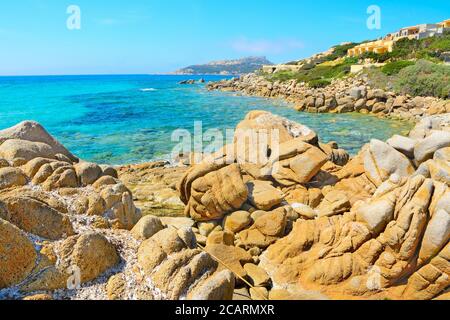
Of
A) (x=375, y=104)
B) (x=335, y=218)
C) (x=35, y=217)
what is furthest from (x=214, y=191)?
(x=375, y=104)

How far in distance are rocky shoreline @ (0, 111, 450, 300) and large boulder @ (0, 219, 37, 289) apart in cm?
2

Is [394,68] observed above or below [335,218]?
above

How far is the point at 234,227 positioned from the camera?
11445mm

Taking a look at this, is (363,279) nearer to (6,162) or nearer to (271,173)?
(271,173)

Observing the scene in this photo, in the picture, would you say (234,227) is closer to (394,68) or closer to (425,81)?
(425,81)

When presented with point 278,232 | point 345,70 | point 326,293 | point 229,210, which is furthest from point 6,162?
point 345,70

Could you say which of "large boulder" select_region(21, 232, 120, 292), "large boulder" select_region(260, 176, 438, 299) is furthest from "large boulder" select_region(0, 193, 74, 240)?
"large boulder" select_region(260, 176, 438, 299)

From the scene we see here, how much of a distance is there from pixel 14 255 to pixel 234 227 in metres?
7.07

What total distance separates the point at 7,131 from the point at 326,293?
9.81m

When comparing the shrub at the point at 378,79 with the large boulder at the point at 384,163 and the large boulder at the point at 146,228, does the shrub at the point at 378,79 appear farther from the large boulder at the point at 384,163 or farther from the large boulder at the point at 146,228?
the large boulder at the point at 146,228

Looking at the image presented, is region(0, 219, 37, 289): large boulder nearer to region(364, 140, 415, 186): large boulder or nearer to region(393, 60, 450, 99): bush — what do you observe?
region(364, 140, 415, 186): large boulder

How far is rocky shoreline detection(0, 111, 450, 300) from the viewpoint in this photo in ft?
19.4

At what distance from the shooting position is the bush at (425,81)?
1564 inches

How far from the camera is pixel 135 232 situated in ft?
23.6
